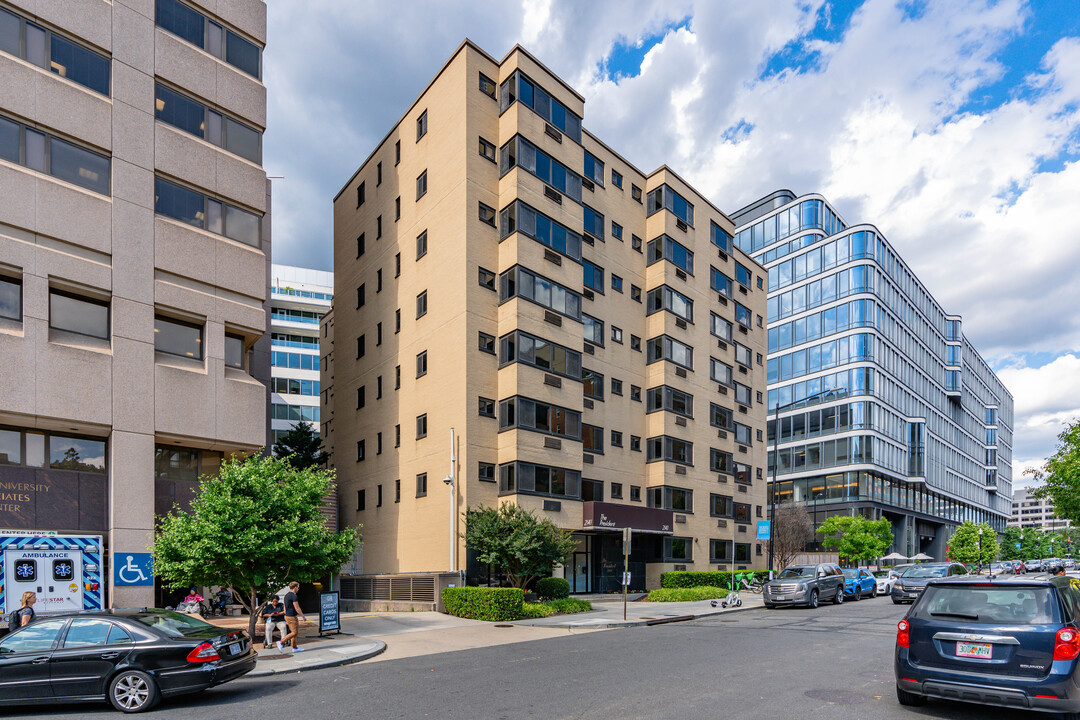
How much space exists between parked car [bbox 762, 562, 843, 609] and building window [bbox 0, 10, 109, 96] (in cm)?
2852

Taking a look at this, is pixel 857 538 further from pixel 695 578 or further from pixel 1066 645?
pixel 1066 645

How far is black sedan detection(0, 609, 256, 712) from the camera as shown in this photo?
10695 mm

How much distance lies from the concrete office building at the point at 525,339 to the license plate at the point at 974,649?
70.0 ft

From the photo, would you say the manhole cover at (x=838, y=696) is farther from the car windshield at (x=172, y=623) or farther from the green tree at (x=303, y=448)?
the green tree at (x=303, y=448)

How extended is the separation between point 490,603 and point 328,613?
6.63 m

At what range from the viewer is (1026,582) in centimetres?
912

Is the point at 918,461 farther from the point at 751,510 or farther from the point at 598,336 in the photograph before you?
the point at 598,336

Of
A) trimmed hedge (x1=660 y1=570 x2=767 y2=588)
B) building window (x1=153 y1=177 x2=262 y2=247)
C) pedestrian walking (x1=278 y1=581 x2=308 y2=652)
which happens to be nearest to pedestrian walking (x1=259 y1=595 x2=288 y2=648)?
pedestrian walking (x1=278 y1=581 x2=308 y2=652)

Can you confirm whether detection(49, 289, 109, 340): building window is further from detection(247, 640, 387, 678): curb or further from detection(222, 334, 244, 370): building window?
detection(247, 640, 387, 678): curb

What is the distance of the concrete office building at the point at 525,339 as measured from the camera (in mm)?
30484

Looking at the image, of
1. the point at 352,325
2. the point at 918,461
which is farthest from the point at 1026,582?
the point at 918,461

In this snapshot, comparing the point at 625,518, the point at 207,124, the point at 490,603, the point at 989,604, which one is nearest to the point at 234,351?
the point at 207,124

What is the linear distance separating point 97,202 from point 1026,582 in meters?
23.6

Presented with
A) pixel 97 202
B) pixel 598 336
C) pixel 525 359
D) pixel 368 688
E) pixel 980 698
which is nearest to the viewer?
pixel 980 698
